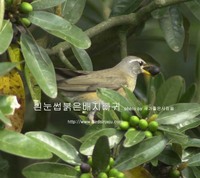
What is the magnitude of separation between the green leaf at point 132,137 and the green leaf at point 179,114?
10 centimetres

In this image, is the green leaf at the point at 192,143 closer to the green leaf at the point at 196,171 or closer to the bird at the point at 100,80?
the green leaf at the point at 196,171

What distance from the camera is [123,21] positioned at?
267 cm

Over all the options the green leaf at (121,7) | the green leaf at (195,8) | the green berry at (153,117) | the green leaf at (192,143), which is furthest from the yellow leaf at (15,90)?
the green leaf at (195,8)

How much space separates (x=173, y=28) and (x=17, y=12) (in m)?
0.96

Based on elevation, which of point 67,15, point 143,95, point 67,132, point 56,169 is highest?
point 67,15

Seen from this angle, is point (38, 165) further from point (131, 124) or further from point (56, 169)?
point (131, 124)

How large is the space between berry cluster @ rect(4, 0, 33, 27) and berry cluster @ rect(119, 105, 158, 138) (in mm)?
397

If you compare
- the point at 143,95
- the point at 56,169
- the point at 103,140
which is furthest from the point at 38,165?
the point at 143,95

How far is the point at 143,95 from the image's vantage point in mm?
2973

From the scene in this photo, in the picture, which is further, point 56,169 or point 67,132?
point 67,132

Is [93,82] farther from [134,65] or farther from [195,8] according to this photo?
[195,8]

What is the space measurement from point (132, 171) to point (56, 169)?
0.24m

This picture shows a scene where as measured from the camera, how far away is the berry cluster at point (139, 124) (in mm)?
1938

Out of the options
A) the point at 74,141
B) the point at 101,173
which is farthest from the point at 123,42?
the point at 101,173
